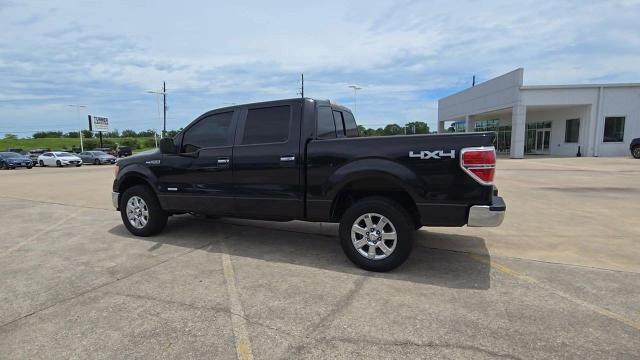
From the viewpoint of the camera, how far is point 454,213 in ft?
13.4

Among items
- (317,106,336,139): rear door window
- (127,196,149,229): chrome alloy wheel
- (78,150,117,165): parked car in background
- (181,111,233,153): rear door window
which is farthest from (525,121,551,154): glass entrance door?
(78,150,117,165): parked car in background

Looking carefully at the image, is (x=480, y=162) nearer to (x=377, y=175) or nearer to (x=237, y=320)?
(x=377, y=175)

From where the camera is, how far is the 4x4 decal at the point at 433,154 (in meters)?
3.99

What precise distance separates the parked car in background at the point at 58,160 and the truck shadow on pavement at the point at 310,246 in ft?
105

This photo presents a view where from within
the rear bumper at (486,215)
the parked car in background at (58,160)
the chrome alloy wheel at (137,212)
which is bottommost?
the parked car in background at (58,160)

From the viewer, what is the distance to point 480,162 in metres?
3.89

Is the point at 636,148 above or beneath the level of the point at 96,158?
above

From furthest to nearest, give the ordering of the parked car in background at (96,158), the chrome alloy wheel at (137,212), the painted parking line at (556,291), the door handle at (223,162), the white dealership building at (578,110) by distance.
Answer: the parked car in background at (96,158), the white dealership building at (578,110), the chrome alloy wheel at (137,212), the door handle at (223,162), the painted parking line at (556,291)

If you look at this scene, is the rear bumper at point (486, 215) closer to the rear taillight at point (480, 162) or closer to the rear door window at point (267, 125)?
the rear taillight at point (480, 162)

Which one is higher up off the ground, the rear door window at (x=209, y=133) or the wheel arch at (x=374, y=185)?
the rear door window at (x=209, y=133)

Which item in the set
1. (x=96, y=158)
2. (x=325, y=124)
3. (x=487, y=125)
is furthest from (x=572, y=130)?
(x=96, y=158)

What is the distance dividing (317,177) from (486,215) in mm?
1950

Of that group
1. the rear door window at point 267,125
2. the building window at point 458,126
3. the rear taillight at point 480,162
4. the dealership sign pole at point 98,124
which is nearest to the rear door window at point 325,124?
the rear door window at point 267,125

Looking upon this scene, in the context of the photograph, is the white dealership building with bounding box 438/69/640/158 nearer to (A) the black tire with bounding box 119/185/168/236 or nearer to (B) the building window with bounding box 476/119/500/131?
(B) the building window with bounding box 476/119/500/131
